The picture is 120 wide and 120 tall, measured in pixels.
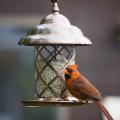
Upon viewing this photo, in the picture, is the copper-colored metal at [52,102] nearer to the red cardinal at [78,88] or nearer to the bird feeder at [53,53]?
the bird feeder at [53,53]

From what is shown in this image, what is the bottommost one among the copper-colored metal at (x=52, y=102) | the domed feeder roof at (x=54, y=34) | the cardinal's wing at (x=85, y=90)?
the copper-colored metal at (x=52, y=102)

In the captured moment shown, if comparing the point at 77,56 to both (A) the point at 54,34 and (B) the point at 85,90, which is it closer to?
(B) the point at 85,90

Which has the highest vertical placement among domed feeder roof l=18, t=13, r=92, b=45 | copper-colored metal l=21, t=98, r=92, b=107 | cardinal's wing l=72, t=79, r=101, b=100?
domed feeder roof l=18, t=13, r=92, b=45

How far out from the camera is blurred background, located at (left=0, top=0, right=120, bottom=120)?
9.69m

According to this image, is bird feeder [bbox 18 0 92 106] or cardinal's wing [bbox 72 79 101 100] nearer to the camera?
bird feeder [bbox 18 0 92 106]

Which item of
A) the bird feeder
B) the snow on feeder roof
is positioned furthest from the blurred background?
the snow on feeder roof

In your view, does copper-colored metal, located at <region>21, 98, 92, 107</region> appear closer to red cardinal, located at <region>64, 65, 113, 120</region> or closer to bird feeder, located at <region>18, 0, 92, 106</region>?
bird feeder, located at <region>18, 0, 92, 106</region>

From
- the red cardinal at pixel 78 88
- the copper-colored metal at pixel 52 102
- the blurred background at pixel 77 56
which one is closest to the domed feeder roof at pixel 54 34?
the red cardinal at pixel 78 88

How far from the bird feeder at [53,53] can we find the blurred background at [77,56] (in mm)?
3081

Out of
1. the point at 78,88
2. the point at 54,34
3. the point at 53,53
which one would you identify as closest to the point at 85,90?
the point at 78,88

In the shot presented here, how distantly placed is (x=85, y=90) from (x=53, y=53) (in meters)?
0.33

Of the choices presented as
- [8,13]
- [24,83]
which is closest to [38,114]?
[24,83]

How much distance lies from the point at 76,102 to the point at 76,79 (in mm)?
267

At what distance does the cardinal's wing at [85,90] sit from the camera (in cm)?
641
